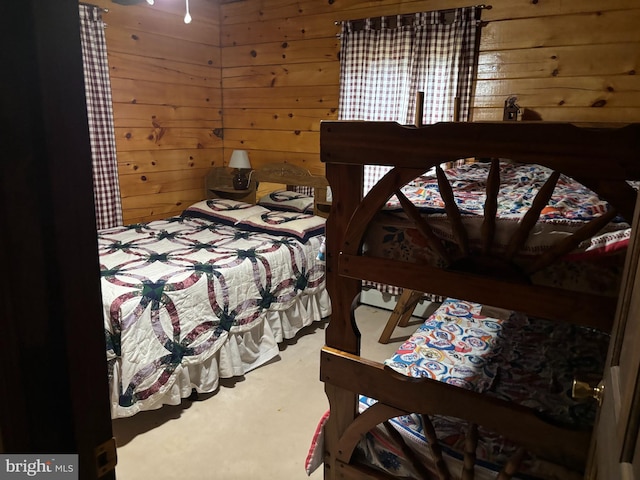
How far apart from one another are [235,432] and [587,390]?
1.74m

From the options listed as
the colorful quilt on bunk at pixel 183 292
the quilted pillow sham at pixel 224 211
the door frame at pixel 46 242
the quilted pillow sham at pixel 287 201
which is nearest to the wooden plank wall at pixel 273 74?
the quilted pillow sham at pixel 287 201

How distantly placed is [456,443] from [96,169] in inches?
121

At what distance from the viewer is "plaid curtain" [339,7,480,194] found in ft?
10.0

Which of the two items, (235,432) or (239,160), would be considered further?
(239,160)

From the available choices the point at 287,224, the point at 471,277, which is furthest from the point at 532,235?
the point at 287,224

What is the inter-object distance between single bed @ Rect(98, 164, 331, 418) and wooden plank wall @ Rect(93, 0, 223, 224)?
1.47 feet

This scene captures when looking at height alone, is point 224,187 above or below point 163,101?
below

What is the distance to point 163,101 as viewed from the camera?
3.86 meters

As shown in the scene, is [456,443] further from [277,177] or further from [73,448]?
[277,177]

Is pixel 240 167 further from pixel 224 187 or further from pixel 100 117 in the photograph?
pixel 100 117

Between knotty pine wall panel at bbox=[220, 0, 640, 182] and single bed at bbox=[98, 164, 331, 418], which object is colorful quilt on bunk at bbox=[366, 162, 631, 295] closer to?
single bed at bbox=[98, 164, 331, 418]

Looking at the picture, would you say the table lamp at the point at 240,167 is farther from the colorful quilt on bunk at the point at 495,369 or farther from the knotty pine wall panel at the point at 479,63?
the colorful quilt on bunk at the point at 495,369

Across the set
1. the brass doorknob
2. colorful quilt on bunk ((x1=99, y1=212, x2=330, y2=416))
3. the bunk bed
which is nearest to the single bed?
colorful quilt on bunk ((x1=99, y1=212, x2=330, y2=416))

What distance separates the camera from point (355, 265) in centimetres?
130
